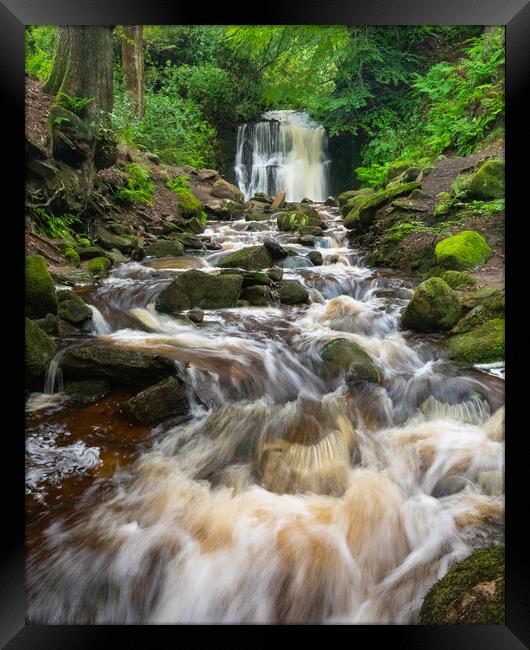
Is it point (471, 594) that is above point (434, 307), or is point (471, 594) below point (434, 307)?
below

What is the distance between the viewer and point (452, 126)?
5.43 metres

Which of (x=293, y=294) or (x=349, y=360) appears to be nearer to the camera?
(x=349, y=360)

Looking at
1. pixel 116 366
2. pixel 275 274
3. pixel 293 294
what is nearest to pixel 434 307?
pixel 293 294

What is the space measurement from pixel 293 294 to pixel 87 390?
88.7 inches

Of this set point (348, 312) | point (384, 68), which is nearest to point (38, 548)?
point (348, 312)

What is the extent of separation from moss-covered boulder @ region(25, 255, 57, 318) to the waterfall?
7674 millimetres

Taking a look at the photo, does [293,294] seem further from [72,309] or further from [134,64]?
[134,64]

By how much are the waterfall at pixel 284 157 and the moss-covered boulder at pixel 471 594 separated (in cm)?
907

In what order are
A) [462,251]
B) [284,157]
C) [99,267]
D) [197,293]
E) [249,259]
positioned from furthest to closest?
[284,157]
[249,259]
[99,267]
[462,251]
[197,293]

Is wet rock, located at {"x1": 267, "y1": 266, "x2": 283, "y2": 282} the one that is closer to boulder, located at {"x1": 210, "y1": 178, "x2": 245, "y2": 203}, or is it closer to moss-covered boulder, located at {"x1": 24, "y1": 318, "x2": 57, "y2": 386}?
moss-covered boulder, located at {"x1": 24, "y1": 318, "x2": 57, "y2": 386}

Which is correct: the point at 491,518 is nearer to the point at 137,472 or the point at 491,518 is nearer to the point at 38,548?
the point at 137,472

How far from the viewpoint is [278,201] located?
9.15 m

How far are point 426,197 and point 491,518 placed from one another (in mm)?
4504

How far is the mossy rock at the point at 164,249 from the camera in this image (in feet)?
16.4
